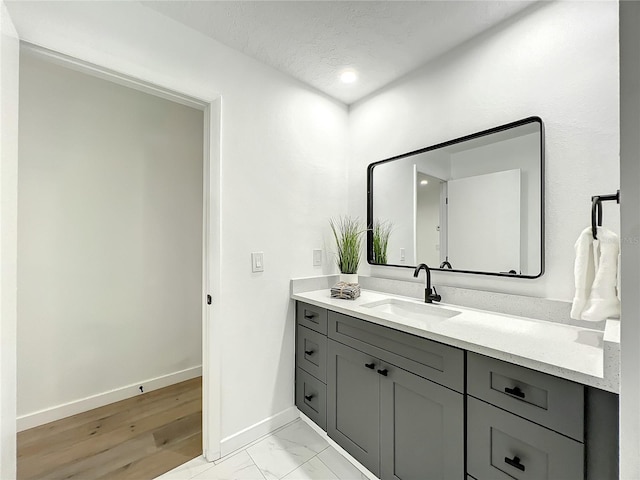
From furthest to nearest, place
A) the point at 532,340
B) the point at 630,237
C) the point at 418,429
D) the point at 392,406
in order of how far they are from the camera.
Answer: the point at 392,406
the point at 418,429
the point at 532,340
the point at 630,237

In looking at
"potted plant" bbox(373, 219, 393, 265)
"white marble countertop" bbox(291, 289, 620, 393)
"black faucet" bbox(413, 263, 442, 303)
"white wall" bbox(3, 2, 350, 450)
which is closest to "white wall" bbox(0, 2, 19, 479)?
"white wall" bbox(3, 2, 350, 450)

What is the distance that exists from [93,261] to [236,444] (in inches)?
63.7

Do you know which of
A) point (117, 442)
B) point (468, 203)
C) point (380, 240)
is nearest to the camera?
point (468, 203)

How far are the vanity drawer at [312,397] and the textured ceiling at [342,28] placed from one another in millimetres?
1989

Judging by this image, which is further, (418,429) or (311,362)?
(311,362)

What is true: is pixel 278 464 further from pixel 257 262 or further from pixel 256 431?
pixel 257 262

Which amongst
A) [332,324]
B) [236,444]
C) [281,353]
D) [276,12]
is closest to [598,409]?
[332,324]

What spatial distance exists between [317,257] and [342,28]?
1387 millimetres

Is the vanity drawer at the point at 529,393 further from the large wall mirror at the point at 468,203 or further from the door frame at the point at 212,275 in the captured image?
the door frame at the point at 212,275

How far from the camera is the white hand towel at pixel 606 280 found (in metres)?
1.06

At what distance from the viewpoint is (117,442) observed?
187 cm

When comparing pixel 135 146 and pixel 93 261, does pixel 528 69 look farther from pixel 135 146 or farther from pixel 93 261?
pixel 93 261

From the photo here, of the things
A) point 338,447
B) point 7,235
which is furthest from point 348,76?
point 338,447

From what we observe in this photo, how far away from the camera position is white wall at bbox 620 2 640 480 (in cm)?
36
